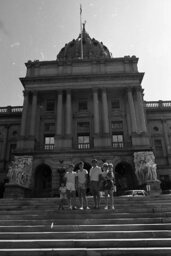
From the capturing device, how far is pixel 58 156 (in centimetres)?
3016

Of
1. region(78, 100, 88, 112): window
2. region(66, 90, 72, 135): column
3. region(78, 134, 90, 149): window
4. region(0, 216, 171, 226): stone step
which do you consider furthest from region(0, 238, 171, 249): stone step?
region(78, 100, 88, 112): window

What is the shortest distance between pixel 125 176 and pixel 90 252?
1043 inches

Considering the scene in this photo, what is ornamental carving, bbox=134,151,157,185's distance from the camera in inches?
1060

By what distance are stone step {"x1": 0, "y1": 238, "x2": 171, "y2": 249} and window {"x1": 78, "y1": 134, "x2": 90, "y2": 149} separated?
25611 mm

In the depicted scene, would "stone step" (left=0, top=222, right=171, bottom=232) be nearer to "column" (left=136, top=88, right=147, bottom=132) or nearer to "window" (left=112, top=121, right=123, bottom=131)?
"column" (left=136, top=88, right=147, bottom=132)

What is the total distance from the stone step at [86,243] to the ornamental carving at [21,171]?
20869 millimetres

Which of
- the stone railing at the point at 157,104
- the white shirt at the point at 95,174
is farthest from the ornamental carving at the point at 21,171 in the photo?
the stone railing at the point at 157,104

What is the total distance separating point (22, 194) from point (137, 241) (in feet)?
72.0

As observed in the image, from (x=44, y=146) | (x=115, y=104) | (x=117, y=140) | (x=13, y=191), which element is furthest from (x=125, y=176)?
(x=13, y=191)

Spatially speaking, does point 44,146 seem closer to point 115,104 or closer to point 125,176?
point 125,176

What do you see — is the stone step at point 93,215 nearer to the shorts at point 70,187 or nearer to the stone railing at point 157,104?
the shorts at point 70,187

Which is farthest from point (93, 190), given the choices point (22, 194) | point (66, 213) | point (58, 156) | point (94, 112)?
point (94, 112)

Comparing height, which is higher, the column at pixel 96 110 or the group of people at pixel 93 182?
the column at pixel 96 110

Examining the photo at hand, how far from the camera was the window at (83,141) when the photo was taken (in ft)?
107
